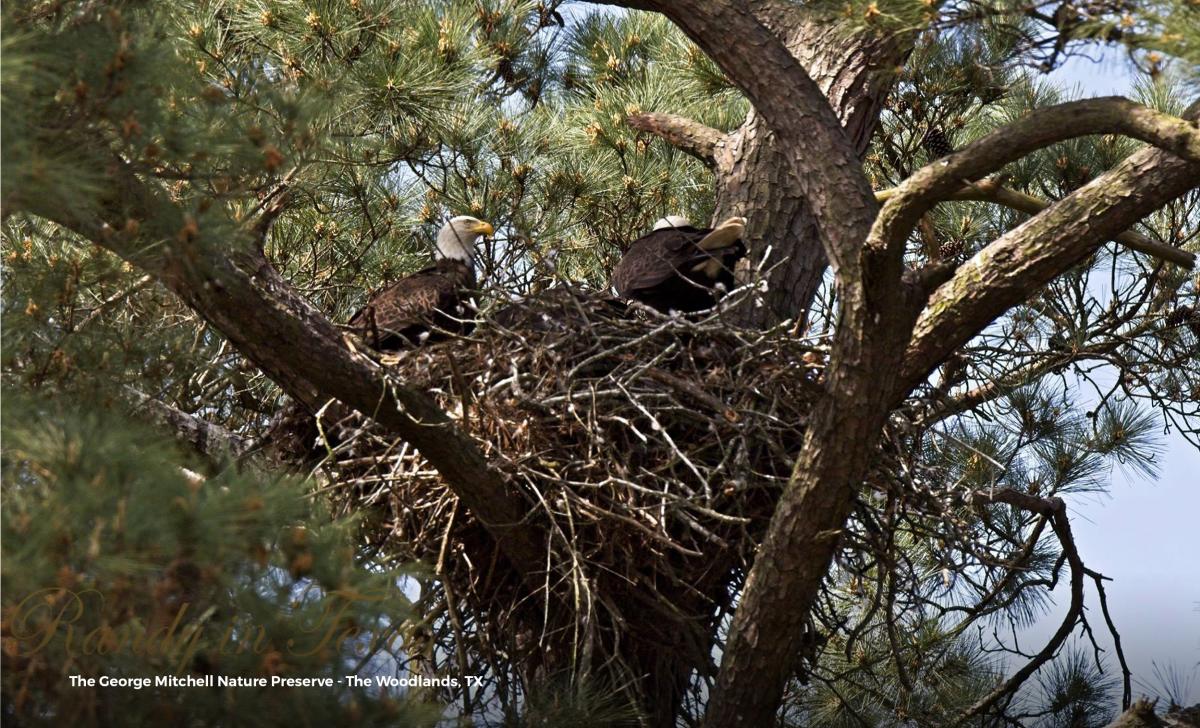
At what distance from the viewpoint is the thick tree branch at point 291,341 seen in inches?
96.7

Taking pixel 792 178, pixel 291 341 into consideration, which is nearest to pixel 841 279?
pixel 291 341

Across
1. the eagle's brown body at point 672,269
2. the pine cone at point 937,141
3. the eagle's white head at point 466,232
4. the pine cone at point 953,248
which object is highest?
the eagle's white head at point 466,232

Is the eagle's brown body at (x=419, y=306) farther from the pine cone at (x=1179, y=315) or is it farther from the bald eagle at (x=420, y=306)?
the pine cone at (x=1179, y=315)

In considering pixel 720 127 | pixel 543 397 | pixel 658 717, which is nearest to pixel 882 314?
pixel 543 397

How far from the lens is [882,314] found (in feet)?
9.95

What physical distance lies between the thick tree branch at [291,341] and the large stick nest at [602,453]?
15 centimetres

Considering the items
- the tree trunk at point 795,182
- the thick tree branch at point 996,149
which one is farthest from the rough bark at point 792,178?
the thick tree branch at point 996,149

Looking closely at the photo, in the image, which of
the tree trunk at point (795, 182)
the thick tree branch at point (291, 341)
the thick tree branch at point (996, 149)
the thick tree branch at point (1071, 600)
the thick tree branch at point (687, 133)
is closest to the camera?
the thick tree branch at point (291, 341)

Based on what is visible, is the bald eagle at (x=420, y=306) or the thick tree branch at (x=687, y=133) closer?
the bald eagle at (x=420, y=306)

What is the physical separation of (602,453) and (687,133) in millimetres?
1845

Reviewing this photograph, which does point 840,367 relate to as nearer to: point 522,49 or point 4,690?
point 4,690

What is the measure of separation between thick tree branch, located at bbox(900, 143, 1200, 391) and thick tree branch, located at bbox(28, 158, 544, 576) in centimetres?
125

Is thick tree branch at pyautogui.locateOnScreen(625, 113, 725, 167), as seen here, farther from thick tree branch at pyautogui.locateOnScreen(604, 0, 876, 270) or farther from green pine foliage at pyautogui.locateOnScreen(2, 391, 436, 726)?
green pine foliage at pyautogui.locateOnScreen(2, 391, 436, 726)

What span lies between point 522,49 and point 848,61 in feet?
5.81
